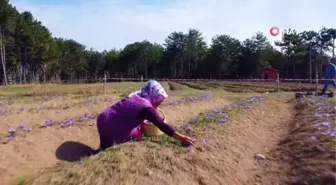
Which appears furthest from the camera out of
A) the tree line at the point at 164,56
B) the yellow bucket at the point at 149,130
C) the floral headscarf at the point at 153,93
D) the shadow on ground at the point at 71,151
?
the tree line at the point at 164,56

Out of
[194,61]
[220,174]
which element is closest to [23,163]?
[220,174]

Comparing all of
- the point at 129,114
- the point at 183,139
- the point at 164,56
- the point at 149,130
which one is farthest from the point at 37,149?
the point at 164,56

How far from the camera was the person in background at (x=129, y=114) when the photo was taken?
20.5 feet

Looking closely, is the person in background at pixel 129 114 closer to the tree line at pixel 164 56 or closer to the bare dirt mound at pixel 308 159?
the bare dirt mound at pixel 308 159

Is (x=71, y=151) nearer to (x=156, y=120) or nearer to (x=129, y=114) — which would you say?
(x=129, y=114)

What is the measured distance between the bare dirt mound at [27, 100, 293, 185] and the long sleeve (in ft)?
0.85

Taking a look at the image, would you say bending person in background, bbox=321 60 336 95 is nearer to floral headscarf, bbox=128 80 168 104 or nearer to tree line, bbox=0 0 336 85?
floral headscarf, bbox=128 80 168 104

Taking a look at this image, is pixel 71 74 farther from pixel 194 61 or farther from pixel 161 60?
pixel 194 61

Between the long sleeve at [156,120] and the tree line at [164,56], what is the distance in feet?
149

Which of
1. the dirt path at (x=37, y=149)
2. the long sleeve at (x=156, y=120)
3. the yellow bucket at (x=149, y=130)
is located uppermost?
the long sleeve at (x=156, y=120)

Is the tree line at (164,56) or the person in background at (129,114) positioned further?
the tree line at (164,56)

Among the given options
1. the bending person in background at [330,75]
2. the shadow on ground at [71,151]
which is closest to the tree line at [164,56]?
the bending person in background at [330,75]

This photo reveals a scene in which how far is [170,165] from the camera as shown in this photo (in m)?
5.27

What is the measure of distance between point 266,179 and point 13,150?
436 centimetres
